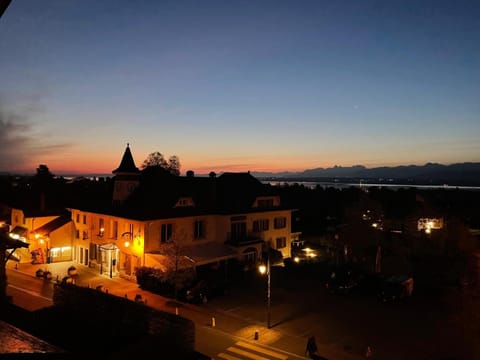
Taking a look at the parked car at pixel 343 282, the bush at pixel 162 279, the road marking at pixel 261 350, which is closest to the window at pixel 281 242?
the parked car at pixel 343 282

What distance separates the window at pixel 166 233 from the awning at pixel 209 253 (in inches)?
75.5

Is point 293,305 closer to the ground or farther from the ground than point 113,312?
closer to the ground

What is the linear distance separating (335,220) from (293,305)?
39573 mm

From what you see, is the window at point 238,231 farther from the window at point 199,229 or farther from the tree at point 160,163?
the tree at point 160,163

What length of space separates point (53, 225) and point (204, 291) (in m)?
20.4

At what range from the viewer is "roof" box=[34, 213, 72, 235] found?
125ft

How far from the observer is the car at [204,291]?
27.2 meters

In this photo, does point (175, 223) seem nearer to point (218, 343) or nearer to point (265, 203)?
point (265, 203)

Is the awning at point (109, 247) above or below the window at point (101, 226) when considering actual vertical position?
below

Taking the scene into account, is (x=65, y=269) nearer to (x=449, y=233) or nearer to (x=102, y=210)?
(x=102, y=210)

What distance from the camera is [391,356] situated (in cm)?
1922

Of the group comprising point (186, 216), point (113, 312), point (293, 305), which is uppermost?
point (186, 216)

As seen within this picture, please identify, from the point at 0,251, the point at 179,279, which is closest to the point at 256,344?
the point at 179,279

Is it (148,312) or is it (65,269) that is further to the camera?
(65,269)
